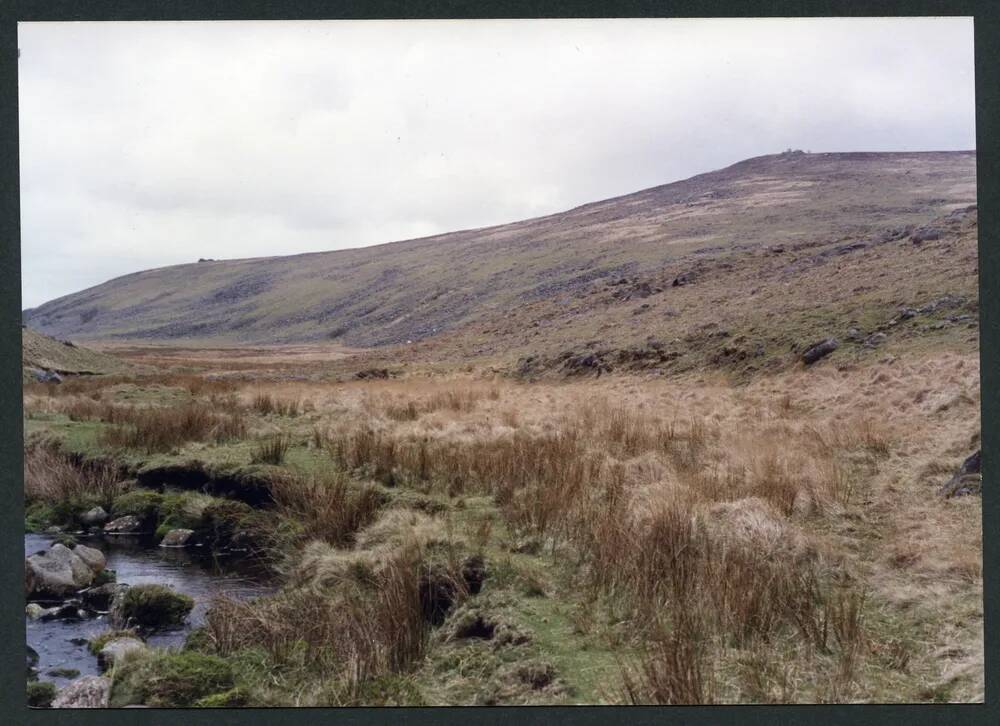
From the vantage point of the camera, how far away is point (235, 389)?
712 inches

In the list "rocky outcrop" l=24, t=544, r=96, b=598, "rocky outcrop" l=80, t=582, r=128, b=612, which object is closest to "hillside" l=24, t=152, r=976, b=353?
"rocky outcrop" l=24, t=544, r=96, b=598

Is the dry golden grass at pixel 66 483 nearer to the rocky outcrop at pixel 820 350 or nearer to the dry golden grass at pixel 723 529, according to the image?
the dry golden grass at pixel 723 529

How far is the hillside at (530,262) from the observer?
43.4 metres

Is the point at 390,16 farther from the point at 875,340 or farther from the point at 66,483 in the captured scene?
the point at 875,340

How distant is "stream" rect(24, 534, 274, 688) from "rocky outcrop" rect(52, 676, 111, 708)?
0.50m

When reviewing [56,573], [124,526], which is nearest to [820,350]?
[124,526]

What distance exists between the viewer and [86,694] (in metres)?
5.10

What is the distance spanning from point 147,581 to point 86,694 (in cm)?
239

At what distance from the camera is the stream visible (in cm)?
607

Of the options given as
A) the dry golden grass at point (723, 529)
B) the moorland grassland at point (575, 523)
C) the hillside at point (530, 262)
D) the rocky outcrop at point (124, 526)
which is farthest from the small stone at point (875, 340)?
the hillside at point (530, 262)

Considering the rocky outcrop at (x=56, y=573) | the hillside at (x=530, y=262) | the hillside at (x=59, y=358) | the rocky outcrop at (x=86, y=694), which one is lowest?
the rocky outcrop at (x=86, y=694)

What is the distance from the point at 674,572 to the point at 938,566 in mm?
1980

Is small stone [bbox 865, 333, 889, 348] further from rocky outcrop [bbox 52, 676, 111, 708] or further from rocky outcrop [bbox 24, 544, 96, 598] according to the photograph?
rocky outcrop [bbox 52, 676, 111, 708]

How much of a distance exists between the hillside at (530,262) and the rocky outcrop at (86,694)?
29.8m
